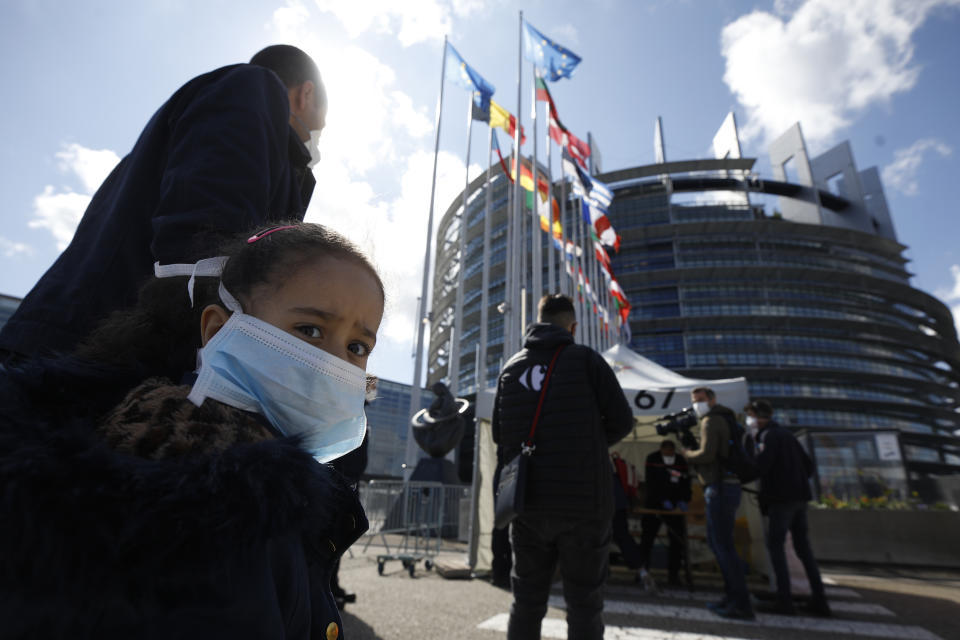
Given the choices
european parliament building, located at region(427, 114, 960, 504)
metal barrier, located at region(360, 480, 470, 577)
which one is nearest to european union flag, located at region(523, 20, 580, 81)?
metal barrier, located at region(360, 480, 470, 577)

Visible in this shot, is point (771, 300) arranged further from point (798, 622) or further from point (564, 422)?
point (564, 422)

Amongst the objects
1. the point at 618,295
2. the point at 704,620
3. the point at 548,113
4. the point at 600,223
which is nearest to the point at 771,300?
the point at 618,295

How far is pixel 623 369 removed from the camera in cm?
830

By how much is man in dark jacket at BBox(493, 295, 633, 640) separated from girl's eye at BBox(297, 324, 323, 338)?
176cm

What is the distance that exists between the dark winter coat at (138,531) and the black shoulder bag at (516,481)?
6.37 ft

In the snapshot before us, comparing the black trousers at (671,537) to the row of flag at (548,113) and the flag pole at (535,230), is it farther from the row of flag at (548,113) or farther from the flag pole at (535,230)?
the row of flag at (548,113)

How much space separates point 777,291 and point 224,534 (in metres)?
57.4

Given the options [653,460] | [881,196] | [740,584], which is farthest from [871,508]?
[881,196]

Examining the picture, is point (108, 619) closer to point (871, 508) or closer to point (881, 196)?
point (871, 508)

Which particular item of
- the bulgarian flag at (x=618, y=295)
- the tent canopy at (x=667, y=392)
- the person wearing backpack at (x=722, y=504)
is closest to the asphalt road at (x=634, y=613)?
the person wearing backpack at (x=722, y=504)

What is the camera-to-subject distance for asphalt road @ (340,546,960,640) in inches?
146

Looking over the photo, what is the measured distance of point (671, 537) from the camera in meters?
6.57

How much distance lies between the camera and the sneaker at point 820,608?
4.68 metres

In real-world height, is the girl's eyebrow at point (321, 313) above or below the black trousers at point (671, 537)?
A: above
